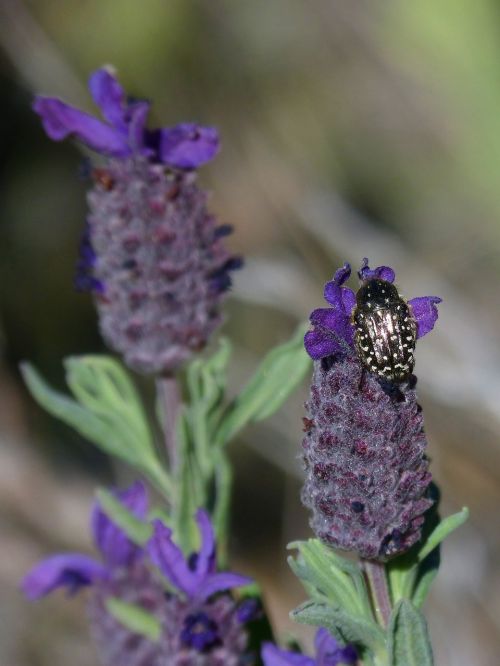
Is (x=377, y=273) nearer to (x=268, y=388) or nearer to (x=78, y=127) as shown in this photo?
(x=268, y=388)

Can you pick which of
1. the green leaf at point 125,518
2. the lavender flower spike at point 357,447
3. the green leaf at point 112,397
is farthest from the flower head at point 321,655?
the green leaf at point 112,397

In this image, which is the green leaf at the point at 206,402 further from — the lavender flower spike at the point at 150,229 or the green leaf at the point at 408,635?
the green leaf at the point at 408,635

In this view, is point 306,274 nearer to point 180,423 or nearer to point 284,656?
point 180,423

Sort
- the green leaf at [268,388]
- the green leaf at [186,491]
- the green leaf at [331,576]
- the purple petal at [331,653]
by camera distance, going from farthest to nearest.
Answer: the green leaf at [268,388], the green leaf at [186,491], the purple petal at [331,653], the green leaf at [331,576]

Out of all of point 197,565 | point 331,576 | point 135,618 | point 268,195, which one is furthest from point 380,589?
point 268,195

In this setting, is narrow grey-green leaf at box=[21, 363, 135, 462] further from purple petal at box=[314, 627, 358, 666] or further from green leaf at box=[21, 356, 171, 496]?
purple petal at box=[314, 627, 358, 666]

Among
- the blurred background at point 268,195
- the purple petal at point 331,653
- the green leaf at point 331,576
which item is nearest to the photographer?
the green leaf at point 331,576
